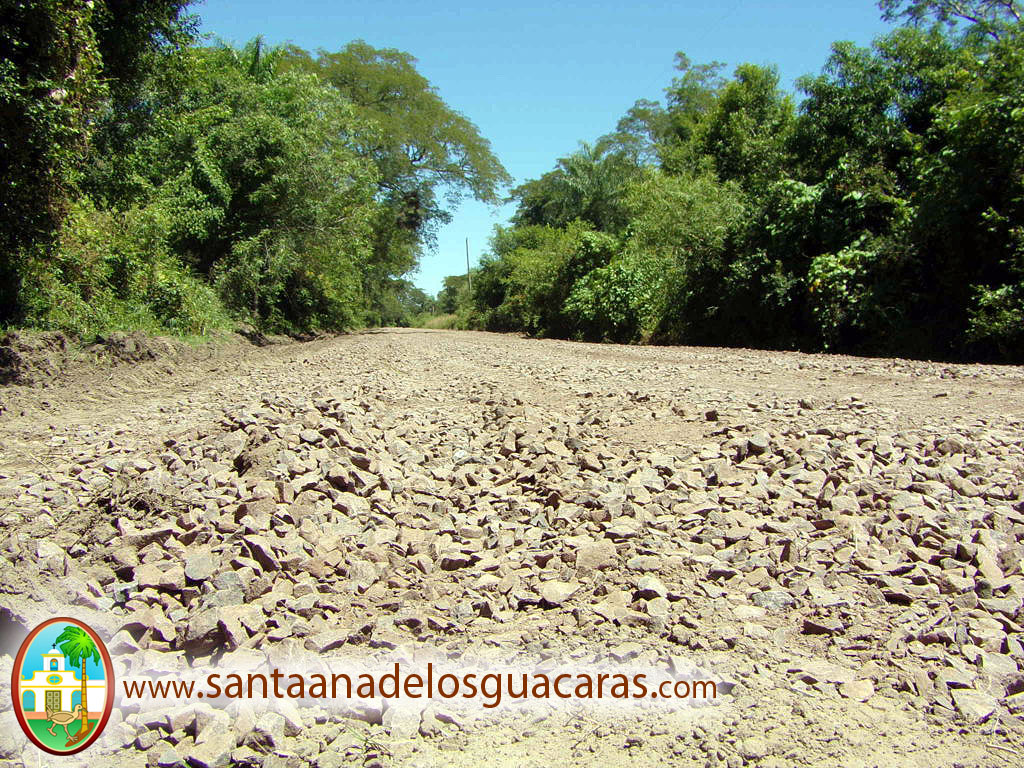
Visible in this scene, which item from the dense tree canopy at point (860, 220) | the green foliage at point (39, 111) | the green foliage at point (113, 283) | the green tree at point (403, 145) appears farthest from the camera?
the green tree at point (403, 145)

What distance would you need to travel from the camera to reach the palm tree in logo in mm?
2206

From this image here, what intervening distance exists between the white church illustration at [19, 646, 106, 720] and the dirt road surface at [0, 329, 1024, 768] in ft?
0.25

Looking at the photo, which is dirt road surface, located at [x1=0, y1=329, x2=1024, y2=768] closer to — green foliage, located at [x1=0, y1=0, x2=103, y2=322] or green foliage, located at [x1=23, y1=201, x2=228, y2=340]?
green foliage, located at [x1=0, y1=0, x2=103, y2=322]

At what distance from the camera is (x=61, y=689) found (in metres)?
2.20

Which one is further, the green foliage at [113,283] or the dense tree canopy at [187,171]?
the green foliage at [113,283]

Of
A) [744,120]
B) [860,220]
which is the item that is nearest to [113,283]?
[860,220]

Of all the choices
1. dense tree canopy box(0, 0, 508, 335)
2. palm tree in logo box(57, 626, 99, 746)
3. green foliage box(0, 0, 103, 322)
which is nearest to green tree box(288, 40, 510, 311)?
dense tree canopy box(0, 0, 508, 335)

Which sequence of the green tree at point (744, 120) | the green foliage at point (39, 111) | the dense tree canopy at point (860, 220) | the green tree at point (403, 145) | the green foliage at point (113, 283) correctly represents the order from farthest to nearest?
the green tree at point (403, 145) < the green tree at point (744, 120) < the dense tree canopy at point (860, 220) < the green foliage at point (113, 283) < the green foliage at point (39, 111)

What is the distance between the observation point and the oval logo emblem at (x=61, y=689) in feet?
6.94

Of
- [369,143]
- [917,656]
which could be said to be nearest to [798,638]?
[917,656]

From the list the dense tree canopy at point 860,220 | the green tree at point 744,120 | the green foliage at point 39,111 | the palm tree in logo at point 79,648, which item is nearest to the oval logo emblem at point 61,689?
the palm tree in logo at point 79,648

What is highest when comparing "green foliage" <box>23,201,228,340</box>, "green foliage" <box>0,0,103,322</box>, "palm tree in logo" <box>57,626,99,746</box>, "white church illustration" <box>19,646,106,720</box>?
"green foliage" <box>0,0,103,322</box>

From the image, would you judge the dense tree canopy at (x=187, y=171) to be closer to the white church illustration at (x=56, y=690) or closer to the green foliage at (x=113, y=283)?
the green foliage at (x=113, y=283)

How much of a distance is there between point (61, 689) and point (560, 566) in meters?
1.82
